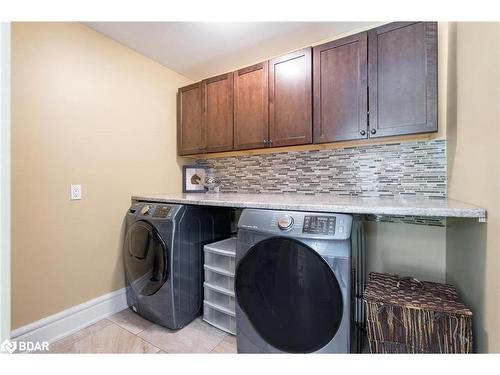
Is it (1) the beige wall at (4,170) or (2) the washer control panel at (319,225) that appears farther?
(2) the washer control panel at (319,225)

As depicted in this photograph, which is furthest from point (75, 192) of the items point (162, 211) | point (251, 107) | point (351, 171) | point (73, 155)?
point (351, 171)

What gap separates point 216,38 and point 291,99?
84 centimetres

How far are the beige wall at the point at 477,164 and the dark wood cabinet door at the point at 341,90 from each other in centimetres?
47

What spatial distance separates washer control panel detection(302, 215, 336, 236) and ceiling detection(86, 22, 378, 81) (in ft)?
4.99

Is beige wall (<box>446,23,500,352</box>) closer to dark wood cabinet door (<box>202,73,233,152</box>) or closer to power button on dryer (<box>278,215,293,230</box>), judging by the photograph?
power button on dryer (<box>278,215,293,230</box>)

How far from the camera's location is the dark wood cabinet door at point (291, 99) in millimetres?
1643

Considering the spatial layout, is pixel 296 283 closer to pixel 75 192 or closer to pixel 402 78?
pixel 402 78

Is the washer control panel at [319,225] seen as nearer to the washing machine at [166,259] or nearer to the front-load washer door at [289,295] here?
the front-load washer door at [289,295]

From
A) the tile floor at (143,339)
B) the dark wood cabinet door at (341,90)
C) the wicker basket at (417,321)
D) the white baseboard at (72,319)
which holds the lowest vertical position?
the tile floor at (143,339)

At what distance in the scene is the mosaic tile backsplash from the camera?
4.90 feet

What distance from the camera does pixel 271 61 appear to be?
1.79m

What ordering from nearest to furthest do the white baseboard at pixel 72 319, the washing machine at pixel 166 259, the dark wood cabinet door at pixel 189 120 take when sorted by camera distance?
the white baseboard at pixel 72 319 < the washing machine at pixel 166 259 < the dark wood cabinet door at pixel 189 120

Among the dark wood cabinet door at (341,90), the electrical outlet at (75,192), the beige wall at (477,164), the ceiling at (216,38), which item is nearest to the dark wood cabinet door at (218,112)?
the ceiling at (216,38)
